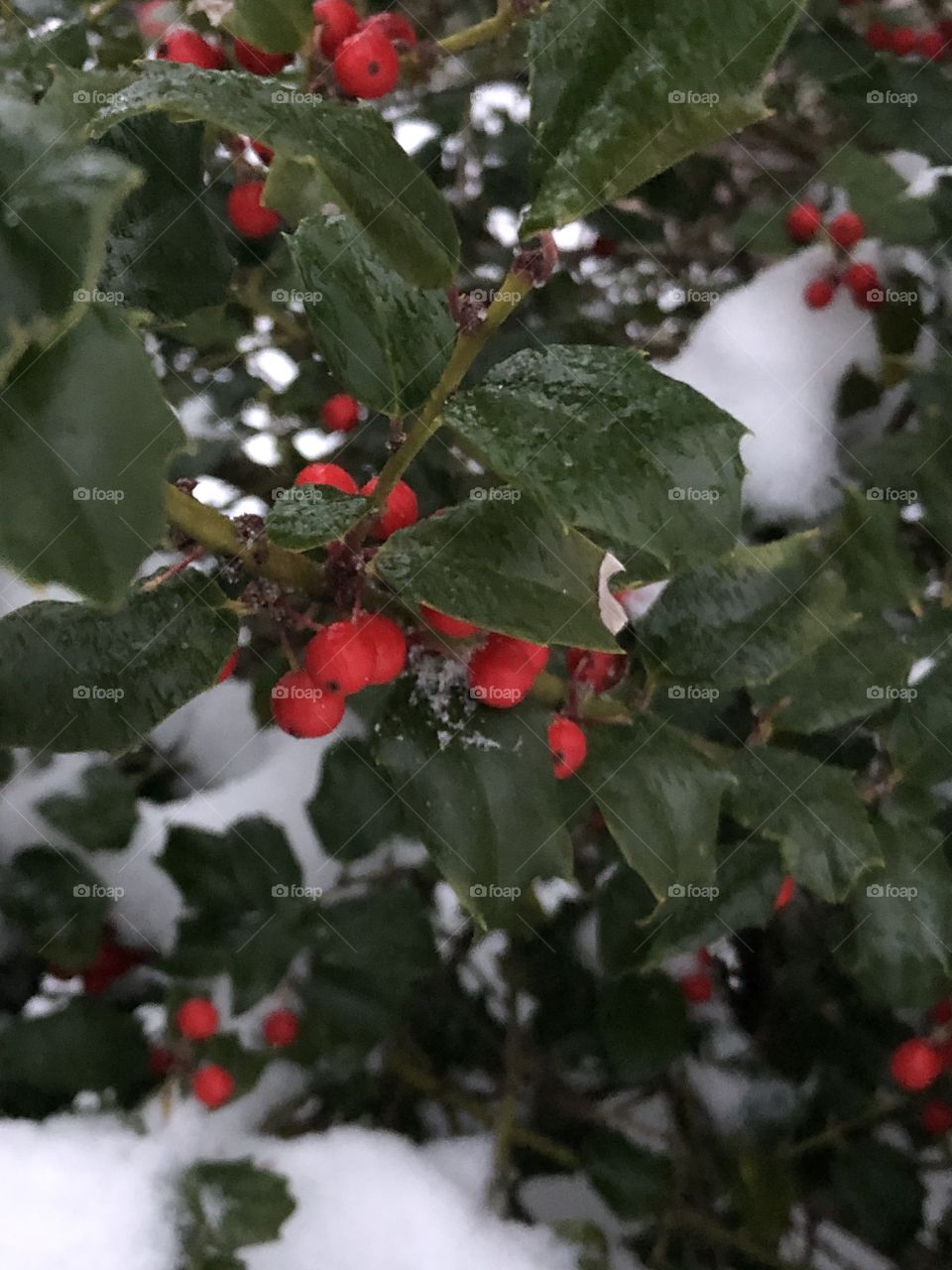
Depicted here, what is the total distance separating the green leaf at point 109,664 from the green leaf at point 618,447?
0.51 feet

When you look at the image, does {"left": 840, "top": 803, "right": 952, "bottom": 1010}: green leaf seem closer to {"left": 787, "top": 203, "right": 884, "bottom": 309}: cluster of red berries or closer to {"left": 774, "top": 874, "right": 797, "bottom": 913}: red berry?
{"left": 774, "top": 874, "right": 797, "bottom": 913}: red berry

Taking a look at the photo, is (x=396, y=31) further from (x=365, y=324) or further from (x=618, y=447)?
(x=618, y=447)

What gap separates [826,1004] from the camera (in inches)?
40.6

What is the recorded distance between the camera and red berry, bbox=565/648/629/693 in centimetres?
57

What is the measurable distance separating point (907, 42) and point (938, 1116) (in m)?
1.15

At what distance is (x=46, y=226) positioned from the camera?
221mm

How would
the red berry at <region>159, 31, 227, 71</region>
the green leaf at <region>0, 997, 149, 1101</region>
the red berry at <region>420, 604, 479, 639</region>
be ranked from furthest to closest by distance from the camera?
the green leaf at <region>0, 997, 149, 1101</region> < the red berry at <region>159, 31, 227, 71</region> < the red berry at <region>420, 604, 479, 639</region>

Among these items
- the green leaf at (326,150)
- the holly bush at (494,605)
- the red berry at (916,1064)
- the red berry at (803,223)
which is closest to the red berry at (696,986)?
the holly bush at (494,605)

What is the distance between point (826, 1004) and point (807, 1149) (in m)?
0.17

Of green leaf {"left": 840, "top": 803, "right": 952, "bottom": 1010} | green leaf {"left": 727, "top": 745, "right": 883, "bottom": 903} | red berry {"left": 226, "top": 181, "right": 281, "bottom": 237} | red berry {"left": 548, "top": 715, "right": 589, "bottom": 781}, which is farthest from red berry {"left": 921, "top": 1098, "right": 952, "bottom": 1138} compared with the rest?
red berry {"left": 226, "top": 181, "right": 281, "bottom": 237}

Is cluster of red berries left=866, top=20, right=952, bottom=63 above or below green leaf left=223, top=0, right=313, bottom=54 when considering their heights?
below

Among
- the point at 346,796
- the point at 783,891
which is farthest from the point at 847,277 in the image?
the point at 346,796

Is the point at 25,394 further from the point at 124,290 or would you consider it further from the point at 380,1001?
the point at 380,1001

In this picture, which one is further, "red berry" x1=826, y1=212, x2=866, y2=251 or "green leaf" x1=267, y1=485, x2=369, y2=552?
"red berry" x1=826, y1=212, x2=866, y2=251
